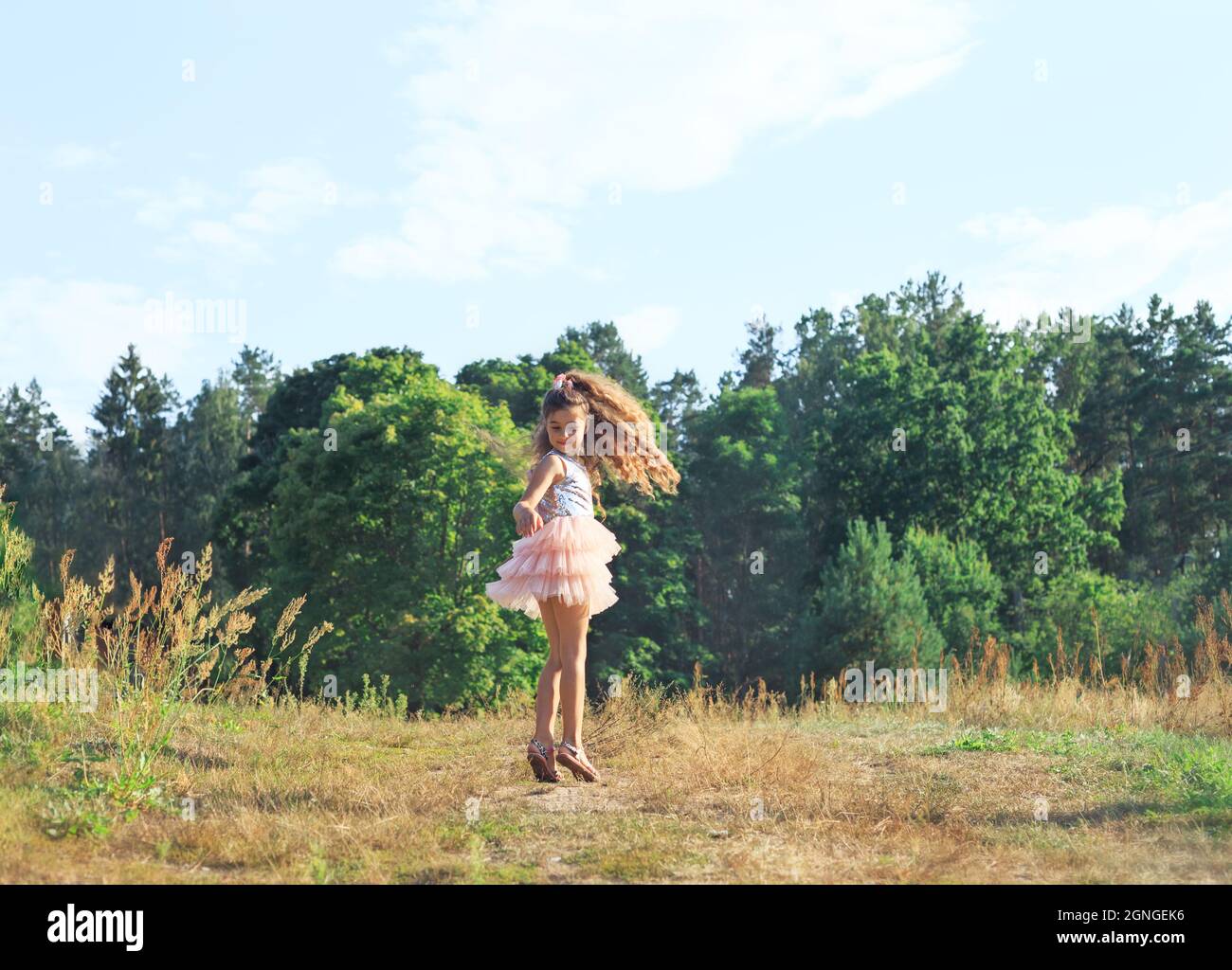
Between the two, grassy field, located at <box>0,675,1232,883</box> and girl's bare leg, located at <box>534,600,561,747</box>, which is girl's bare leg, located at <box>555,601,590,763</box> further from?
grassy field, located at <box>0,675,1232,883</box>

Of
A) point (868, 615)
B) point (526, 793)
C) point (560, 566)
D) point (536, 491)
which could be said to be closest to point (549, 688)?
point (526, 793)

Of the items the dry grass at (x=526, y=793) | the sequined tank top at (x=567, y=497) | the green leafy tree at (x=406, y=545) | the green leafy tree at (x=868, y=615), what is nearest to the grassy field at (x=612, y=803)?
the dry grass at (x=526, y=793)

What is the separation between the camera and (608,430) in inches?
279

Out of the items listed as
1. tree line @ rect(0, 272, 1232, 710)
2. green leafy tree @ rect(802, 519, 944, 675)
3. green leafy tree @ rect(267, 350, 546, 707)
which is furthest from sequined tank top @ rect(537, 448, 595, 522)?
green leafy tree @ rect(802, 519, 944, 675)

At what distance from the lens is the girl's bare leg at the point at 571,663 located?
6.65 m

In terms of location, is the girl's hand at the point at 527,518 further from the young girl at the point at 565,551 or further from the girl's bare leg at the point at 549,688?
the girl's bare leg at the point at 549,688

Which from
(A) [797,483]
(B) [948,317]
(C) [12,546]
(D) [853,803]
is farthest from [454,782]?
(B) [948,317]

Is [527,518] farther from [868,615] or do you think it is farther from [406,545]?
[868,615]

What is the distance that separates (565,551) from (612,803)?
1494 millimetres

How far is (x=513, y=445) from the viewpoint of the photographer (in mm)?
34125

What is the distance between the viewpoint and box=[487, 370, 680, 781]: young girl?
21.8 feet
